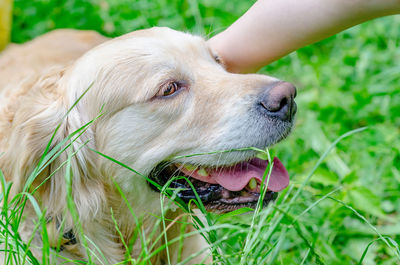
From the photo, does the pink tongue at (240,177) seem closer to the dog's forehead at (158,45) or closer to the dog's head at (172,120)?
the dog's head at (172,120)

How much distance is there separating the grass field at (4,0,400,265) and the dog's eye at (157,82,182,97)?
0.62 m

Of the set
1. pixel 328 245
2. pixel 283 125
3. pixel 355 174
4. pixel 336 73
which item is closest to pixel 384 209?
pixel 355 174

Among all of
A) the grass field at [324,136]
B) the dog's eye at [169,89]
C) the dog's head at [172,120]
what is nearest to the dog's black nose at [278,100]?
the dog's head at [172,120]

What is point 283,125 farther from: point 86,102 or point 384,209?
point 384,209

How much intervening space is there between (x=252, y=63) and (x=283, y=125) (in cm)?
80

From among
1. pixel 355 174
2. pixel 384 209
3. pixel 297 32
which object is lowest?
pixel 384 209

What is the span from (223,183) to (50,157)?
91 cm

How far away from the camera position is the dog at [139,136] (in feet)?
9.02

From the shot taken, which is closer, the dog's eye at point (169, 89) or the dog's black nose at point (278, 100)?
the dog's black nose at point (278, 100)

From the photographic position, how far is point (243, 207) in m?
2.68

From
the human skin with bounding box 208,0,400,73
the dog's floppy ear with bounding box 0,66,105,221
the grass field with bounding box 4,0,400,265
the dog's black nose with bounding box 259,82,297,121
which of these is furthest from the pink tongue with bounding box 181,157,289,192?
the human skin with bounding box 208,0,400,73

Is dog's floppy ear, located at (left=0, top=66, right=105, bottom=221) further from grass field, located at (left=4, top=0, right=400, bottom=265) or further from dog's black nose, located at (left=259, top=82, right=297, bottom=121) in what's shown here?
dog's black nose, located at (left=259, top=82, right=297, bottom=121)

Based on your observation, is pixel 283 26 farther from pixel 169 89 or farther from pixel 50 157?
pixel 50 157

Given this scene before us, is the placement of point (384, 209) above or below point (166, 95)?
below
